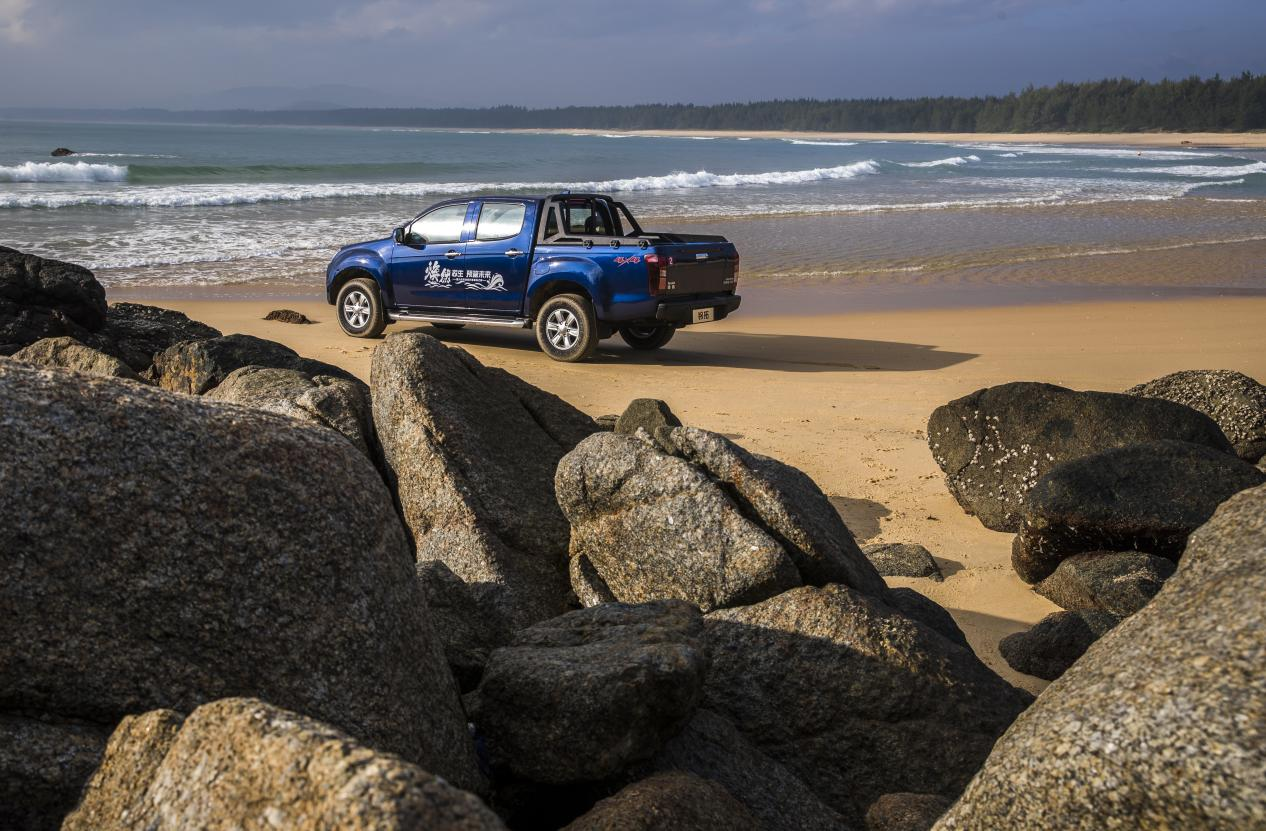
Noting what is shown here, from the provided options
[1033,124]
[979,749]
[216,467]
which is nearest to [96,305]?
[216,467]

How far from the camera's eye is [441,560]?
200 inches

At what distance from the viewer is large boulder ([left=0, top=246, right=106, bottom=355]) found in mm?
9430

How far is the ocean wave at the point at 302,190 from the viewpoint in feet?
105

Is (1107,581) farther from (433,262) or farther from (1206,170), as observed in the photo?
(1206,170)

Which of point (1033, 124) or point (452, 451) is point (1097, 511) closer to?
point (452, 451)

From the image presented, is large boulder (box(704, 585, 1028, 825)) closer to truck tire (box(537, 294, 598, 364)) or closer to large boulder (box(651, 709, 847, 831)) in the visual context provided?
large boulder (box(651, 709, 847, 831))

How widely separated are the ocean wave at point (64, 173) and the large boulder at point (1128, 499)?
1667 inches

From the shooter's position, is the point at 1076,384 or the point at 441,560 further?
the point at 1076,384

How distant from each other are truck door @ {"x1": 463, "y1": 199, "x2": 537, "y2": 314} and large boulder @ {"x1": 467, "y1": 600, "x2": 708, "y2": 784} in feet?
31.2

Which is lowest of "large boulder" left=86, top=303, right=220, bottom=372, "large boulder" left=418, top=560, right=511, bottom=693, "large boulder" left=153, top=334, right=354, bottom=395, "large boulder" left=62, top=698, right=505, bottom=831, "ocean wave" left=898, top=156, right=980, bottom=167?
"large boulder" left=418, top=560, right=511, bottom=693

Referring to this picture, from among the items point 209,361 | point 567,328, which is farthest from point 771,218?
point 209,361

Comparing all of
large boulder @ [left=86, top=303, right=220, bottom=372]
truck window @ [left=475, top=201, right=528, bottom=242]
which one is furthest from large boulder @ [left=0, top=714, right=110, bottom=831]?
truck window @ [left=475, top=201, right=528, bottom=242]

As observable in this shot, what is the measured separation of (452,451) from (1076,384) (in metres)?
7.68

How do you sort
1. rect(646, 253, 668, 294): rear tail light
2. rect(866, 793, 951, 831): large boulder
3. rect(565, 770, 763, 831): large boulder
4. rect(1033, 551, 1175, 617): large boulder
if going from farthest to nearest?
rect(646, 253, 668, 294): rear tail light → rect(1033, 551, 1175, 617): large boulder → rect(866, 793, 951, 831): large boulder → rect(565, 770, 763, 831): large boulder
